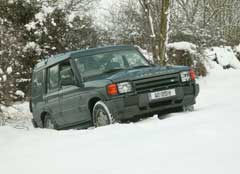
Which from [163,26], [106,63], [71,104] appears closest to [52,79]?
[71,104]

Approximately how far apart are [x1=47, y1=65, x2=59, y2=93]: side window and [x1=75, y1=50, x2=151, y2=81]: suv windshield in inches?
33.8

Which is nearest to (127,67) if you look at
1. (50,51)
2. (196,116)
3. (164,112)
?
(164,112)

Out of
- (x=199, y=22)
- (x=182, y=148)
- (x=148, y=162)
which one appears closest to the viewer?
(x=148, y=162)

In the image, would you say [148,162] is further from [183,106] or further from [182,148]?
[183,106]

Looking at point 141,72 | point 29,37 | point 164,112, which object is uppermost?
point 29,37

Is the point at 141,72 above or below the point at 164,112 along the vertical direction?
above

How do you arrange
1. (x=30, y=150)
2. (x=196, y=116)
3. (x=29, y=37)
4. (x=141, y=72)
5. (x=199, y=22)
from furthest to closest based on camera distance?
(x=199, y=22) → (x=29, y=37) → (x=141, y=72) → (x=196, y=116) → (x=30, y=150)

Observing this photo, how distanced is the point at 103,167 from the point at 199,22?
2299cm

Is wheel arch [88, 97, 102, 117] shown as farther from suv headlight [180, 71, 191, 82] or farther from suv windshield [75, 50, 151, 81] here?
suv headlight [180, 71, 191, 82]

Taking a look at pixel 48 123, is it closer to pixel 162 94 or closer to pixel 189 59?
pixel 162 94

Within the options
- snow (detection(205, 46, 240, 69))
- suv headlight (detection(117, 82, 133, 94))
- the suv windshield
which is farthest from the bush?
suv headlight (detection(117, 82, 133, 94))

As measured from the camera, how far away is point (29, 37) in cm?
2172

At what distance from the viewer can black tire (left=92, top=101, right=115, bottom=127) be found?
800 cm

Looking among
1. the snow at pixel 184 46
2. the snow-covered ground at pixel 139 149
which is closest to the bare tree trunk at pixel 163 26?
the snow at pixel 184 46
